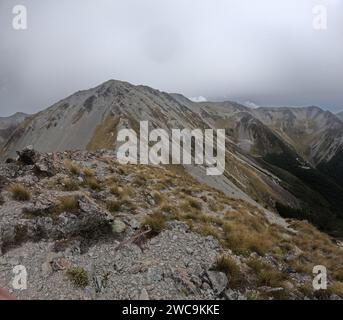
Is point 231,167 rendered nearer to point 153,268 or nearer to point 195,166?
point 195,166

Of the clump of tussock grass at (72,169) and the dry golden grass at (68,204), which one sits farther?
the clump of tussock grass at (72,169)

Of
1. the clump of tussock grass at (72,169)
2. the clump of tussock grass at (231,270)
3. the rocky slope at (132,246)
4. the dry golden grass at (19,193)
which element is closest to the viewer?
the rocky slope at (132,246)

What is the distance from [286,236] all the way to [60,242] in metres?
12.2

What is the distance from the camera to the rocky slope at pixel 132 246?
12.1m

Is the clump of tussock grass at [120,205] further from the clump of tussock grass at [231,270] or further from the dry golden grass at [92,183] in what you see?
the clump of tussock grass at [231,270]

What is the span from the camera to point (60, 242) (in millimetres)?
13633

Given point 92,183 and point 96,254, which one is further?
point 92,183

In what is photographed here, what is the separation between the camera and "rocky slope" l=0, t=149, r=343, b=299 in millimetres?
12078

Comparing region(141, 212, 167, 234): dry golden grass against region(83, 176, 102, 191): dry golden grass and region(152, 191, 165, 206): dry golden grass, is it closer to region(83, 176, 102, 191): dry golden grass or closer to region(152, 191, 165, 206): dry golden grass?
region(152, 191, 165, 206): dry golden grass

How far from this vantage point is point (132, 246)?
47.1 feet
